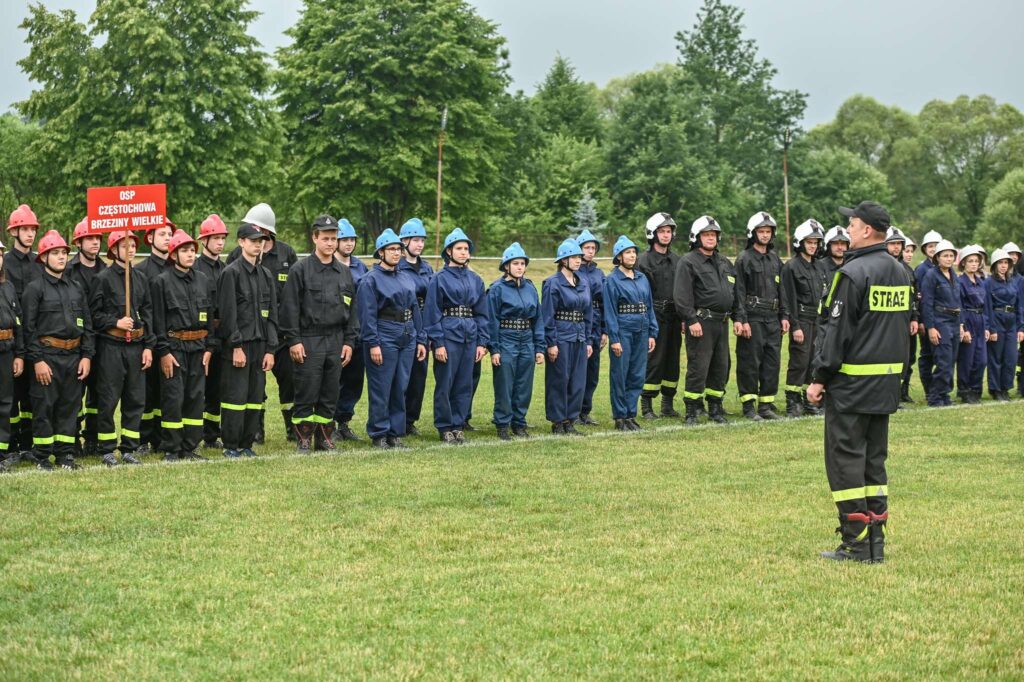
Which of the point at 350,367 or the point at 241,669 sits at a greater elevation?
the point at 350,367

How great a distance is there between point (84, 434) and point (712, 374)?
304 inches

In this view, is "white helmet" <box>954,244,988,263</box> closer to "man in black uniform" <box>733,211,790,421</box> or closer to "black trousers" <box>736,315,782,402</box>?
"man in black uniform" <box>733,211,790,421</box>

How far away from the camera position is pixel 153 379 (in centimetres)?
1222

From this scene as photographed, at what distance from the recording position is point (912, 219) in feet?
288

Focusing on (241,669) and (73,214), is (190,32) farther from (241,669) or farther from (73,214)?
(241,669)

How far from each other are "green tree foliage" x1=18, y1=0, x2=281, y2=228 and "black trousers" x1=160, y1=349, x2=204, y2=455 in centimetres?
3319

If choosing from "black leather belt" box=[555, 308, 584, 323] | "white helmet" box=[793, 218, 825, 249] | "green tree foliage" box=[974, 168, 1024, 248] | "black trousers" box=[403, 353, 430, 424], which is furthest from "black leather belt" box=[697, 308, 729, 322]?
"green tree foliage" box=[974, 168, 1024, 248]

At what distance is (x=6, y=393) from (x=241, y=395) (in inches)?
85.6

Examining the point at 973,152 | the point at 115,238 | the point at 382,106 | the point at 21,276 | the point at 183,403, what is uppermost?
the point at 973,152

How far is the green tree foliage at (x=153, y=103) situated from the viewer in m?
44.2

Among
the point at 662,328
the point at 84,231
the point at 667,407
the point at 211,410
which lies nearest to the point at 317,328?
the point at 211,410

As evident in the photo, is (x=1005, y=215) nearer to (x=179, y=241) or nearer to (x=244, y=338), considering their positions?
(x=244, y=338)

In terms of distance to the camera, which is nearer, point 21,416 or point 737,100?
point 21,416

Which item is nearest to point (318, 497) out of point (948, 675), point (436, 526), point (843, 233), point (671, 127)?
Answer: point (436, 526)
